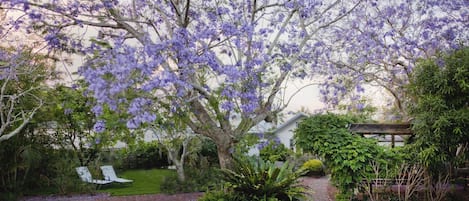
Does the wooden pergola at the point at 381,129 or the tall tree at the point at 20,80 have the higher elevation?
the tall tree at the point at 20,80

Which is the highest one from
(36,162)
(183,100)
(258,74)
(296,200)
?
(258,74)

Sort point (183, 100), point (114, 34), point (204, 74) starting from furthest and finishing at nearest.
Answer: point (114, 34), point (204, 74), point (183, 100)

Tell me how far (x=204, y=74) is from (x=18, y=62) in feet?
10.4

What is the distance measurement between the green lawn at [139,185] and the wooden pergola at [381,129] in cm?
496

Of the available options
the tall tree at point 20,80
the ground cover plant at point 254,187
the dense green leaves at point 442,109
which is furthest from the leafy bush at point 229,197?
the tall tree at point 20,80

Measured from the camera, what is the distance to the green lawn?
10.3 m

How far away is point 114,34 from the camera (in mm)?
6863

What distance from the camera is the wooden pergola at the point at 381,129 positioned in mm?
8117

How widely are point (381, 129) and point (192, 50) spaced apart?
4.36m

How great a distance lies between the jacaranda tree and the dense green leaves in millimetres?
2009

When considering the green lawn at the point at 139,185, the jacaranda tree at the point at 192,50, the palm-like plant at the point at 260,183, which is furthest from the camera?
the green lawn at the point at 139,185

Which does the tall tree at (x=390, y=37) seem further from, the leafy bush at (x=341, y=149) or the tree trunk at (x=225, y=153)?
the tree trunk at (x=225, y=153)

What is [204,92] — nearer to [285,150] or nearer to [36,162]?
[36,162]

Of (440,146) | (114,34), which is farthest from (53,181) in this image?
(440,146)
